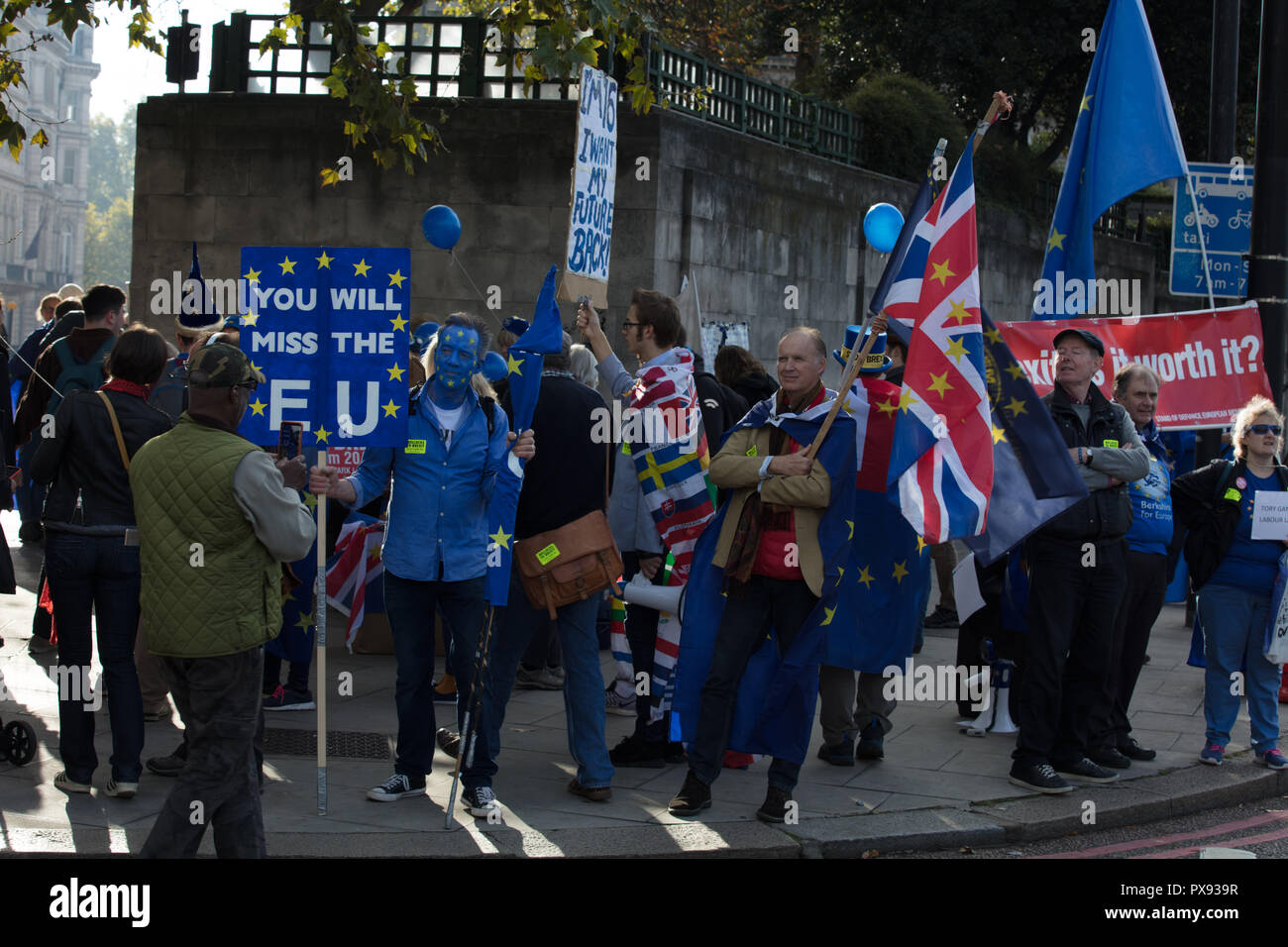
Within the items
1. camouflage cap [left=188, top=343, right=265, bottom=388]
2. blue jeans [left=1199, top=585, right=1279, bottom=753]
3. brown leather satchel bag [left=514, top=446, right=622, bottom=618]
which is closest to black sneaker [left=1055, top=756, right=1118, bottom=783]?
blue jeans [left=1199, top=585, right=1279, bottom=753]

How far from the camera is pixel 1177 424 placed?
9.91 m

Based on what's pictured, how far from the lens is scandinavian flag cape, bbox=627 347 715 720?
6.86 metres

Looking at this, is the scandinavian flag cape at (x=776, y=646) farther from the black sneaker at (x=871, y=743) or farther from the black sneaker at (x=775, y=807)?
the black sneaker at (x=871, y=743)

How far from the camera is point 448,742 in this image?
7230mm

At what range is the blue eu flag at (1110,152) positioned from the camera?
900cm

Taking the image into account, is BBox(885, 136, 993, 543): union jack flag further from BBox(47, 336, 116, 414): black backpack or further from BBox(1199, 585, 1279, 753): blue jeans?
BBox(47, 336, 116, 414): black backpack

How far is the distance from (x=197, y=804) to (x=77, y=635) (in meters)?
1.87

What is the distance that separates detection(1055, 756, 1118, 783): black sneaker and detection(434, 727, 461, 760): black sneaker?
9.56 feet

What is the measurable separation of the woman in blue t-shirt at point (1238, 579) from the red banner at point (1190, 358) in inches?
83.5

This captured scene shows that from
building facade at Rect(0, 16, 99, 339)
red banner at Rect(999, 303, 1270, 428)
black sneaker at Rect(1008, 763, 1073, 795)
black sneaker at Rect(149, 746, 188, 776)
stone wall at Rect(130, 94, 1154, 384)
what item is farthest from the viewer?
A: building facade at Rect(0, 16, 99, 339)

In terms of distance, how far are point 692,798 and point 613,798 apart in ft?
1.42

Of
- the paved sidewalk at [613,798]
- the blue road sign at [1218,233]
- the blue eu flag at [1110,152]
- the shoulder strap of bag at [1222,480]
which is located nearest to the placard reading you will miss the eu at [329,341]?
the paved sidewalk at [613,798]

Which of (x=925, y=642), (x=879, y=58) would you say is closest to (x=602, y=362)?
(x=925, y=642)

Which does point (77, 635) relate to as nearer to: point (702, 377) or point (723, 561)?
point (723, 561)
